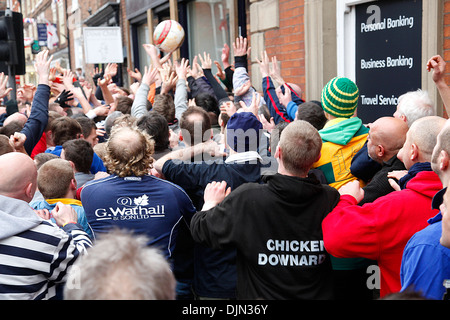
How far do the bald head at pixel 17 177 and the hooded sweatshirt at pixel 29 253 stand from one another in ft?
0.31

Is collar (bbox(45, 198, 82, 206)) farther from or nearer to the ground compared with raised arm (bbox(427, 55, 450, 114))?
nearer to the ground

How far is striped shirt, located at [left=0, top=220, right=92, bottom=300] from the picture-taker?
225 cm

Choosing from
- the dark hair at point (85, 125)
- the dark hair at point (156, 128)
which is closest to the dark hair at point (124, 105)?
the dark hair at point (85, 125)

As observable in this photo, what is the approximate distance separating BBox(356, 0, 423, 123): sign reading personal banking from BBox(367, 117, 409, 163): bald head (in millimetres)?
2289

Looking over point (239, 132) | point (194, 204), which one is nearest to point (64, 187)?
point (194, 204)

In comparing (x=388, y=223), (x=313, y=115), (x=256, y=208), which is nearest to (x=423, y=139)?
(x=388, y=223)

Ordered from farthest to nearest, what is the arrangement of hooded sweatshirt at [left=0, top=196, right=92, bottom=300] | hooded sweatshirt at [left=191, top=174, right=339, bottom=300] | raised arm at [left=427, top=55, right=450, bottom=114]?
raised arm at [left=427, top=55, right=450, bottom=114] < hooded sweatshirt at [left=191, top=174, right=339, bottom=300] < hooded sweatshirt at [left=0, top=196, right=92, bottom=300]

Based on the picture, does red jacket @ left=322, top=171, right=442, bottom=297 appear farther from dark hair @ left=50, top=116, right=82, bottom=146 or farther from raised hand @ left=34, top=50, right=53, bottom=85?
raised hand @ left=34, top=50, right=53, bottom=85

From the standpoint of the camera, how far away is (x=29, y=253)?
2268 millimetres

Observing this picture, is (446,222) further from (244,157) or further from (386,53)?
(386,53)

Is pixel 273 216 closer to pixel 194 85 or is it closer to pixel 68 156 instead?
pixel 68 156

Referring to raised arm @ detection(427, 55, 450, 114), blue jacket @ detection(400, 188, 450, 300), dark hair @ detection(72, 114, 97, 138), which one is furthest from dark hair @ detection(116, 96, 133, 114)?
blue jacket @ detection(400, 188, 450, 300)

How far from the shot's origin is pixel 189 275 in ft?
11.1

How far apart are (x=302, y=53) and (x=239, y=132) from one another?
11.9ft
